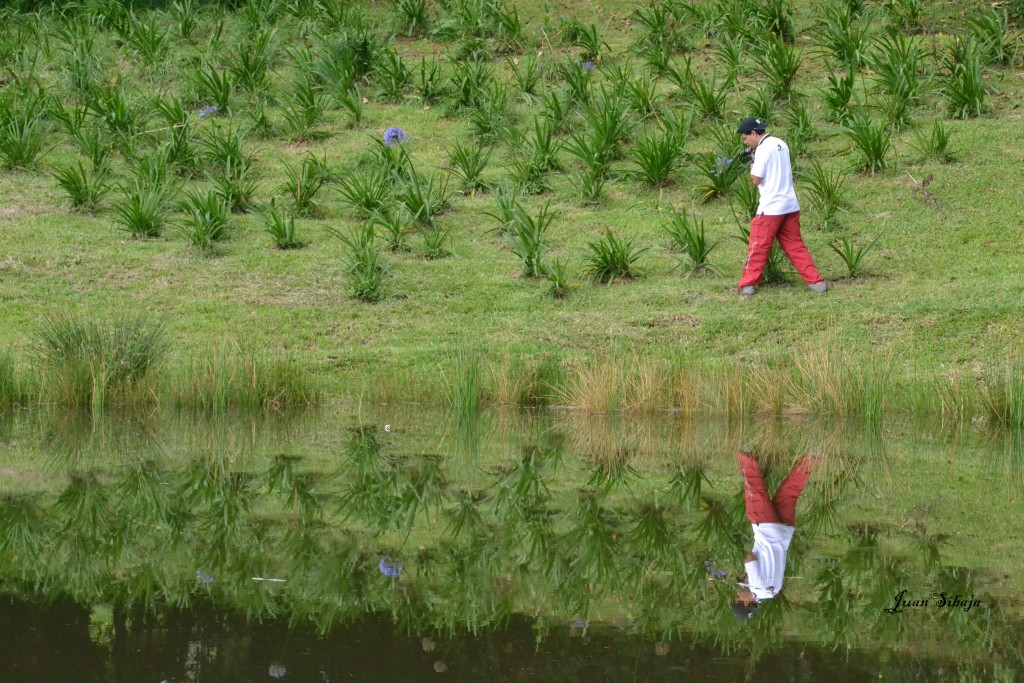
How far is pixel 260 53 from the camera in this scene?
19500mm

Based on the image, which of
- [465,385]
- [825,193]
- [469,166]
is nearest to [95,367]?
[465,385]

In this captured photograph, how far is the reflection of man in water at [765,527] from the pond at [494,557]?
6cm

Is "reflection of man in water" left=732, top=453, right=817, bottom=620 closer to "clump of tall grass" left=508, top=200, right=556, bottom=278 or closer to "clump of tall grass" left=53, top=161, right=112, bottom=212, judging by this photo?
"clump of tall grass" left=508, top=200, right=556, bottom=278

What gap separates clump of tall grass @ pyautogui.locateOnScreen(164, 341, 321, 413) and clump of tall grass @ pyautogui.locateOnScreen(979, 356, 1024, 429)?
5.34 metres

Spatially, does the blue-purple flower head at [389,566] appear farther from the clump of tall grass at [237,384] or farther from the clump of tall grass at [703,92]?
the clump of tall grass at [703,92]

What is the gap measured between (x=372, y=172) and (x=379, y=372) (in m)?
5.37

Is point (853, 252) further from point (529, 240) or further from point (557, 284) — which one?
point (529, 240)

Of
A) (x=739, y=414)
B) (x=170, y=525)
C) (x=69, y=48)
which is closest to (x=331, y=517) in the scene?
(x=170, y=525)

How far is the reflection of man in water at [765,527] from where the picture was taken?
18.0ft

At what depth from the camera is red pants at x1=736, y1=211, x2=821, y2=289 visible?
13.0 meters

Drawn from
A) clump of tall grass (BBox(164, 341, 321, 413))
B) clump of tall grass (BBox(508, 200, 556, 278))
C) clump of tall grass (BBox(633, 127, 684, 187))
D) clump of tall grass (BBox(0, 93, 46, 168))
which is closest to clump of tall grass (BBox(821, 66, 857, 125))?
clump of tall grass (BBox(633, 127, 684, 187))

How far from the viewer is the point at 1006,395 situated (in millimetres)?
9750

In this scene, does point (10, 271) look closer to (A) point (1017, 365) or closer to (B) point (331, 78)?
(B) point (331, 78)

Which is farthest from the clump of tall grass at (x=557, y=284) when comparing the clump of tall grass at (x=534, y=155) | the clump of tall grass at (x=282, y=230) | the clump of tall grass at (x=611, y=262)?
the clump of tall grass at (x=282, y=230)
